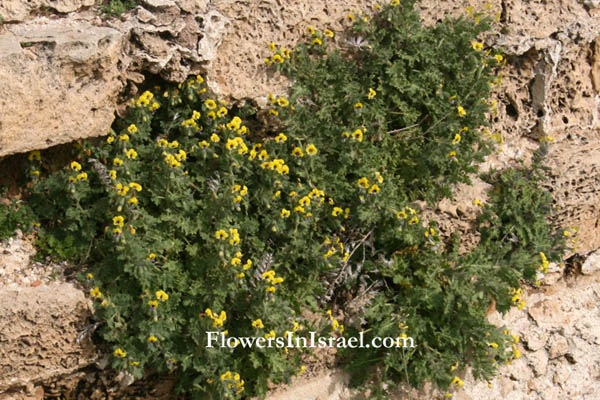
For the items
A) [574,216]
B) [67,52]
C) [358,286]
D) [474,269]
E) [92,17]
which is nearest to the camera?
[67,52]

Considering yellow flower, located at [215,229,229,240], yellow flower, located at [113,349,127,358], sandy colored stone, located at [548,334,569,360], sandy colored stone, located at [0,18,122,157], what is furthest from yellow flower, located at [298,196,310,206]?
sandy colored stone, located at [548,334,569,360]

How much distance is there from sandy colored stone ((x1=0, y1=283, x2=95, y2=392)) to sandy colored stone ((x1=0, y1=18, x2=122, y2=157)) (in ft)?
2.99

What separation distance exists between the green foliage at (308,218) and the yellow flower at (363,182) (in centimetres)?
1

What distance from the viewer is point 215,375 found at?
170 inches

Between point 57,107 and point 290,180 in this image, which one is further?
point 290,180

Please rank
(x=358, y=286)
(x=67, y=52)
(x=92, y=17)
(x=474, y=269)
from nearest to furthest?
(x=67, y=52)
(x=92, y=17)
(x=474, y=269)
(x=358, y=286)

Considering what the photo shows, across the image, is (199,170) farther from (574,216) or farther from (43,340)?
(574,216)

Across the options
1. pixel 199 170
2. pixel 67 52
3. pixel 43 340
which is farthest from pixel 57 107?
pixel 43 340

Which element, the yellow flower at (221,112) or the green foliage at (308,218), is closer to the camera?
the green foliage at (308,218)

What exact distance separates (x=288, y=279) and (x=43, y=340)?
5.41 feet

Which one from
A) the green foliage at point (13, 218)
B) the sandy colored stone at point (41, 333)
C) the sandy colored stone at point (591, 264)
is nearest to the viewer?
the sandy colored stone at point (41, 333)

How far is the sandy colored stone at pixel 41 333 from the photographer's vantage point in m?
4.16

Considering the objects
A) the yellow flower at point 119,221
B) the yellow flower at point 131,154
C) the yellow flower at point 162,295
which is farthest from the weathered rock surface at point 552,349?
the yellow flower at point 131,154

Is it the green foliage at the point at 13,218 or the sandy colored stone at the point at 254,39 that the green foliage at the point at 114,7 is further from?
the green foliage at the point at 13,218
